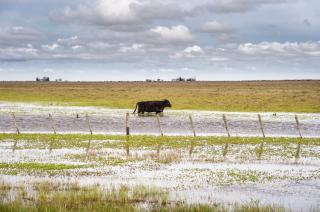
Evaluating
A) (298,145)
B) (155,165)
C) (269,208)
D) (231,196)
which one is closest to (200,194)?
(231,196)

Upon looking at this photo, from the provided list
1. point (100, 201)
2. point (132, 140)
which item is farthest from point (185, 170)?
point (132, 140)

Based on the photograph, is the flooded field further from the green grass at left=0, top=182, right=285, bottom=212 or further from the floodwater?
the floodwater

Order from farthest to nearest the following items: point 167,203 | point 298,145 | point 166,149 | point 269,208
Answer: point 298,145
point 166,149
point 167,203
point 269,208

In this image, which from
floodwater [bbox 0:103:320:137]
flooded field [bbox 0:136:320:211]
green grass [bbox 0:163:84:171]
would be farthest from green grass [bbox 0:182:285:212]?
floodwater [bbox 0:103:320:137]

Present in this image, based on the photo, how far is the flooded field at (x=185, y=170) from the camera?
15164 mm

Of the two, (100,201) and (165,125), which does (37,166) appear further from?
(165,125)

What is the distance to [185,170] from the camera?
20.3m

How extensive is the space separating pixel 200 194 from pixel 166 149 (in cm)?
1229

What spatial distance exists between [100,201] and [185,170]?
7.16 meters

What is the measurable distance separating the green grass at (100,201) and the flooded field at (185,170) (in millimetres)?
408

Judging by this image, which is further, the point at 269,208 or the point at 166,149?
the point at 166,149

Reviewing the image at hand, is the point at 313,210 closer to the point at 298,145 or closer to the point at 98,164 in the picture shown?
the point at 98,164

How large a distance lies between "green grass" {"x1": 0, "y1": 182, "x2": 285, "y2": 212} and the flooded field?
41 cm

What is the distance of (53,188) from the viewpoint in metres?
15.8
